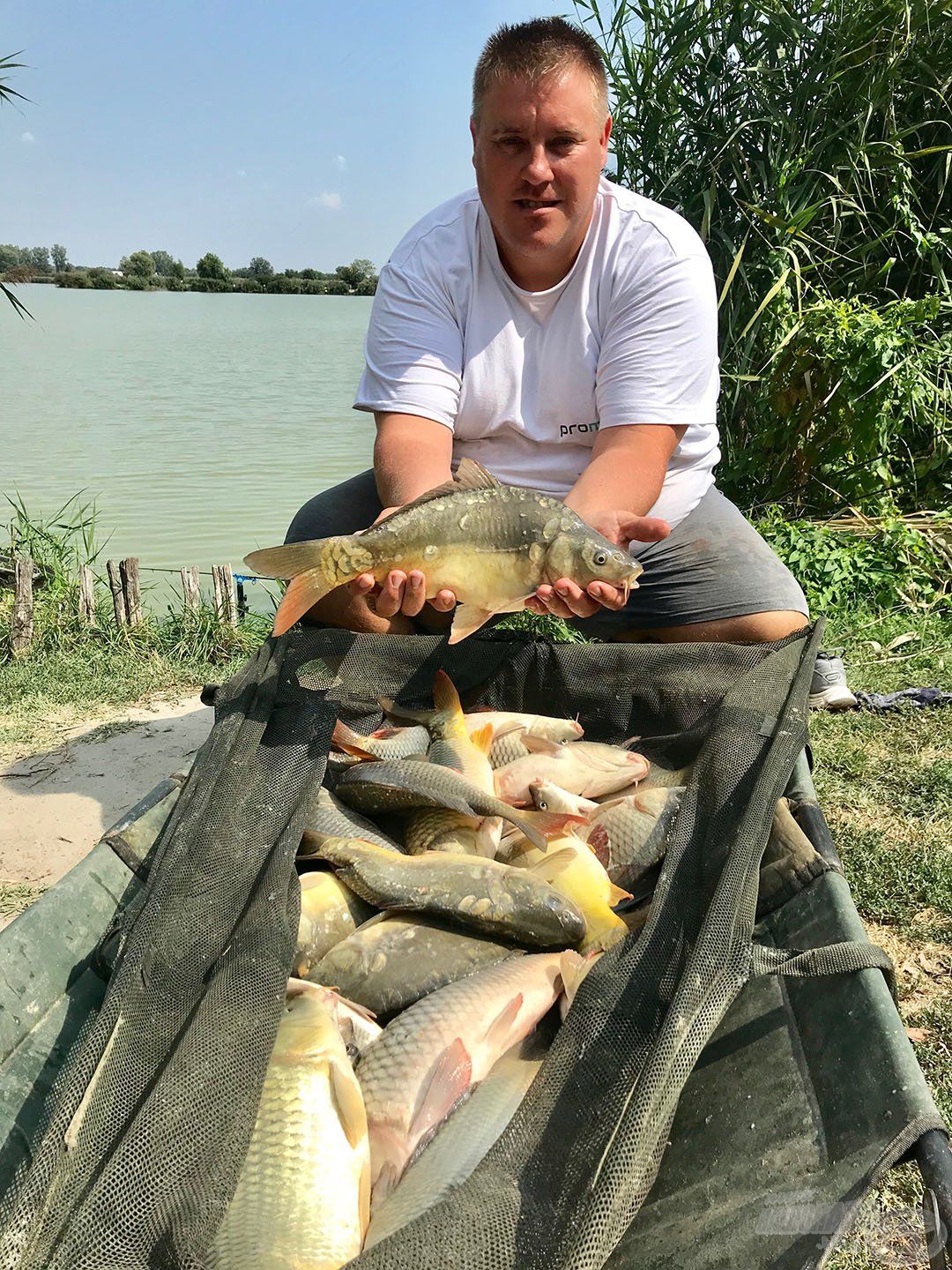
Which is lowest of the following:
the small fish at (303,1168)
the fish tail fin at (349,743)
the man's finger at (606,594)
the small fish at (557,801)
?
the small fish at (303,1168)

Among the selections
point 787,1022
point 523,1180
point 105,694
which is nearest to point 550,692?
point 787,1022

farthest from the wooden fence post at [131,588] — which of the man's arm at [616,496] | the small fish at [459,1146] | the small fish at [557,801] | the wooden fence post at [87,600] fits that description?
the small fish at [459,1146]

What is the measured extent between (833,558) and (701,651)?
8.99 feet

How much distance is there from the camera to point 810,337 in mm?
5203

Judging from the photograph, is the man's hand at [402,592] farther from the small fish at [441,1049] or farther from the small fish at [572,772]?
the small fish at [441,1049]

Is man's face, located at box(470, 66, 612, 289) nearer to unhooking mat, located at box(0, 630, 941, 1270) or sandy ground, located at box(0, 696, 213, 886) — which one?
unhooking mat, located at box(0, 630, 941, 1270)

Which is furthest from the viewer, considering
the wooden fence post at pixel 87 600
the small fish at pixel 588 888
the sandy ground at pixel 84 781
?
the wooden fence post at pixel 87 600

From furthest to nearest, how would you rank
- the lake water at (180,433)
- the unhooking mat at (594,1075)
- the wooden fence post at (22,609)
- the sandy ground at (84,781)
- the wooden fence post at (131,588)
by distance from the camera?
the lake water at (180,433)
the wooden fence post at (131,588)
the wooden fence post at (22,609)
the sandy ground at (84,781)
the unhooking mat at (594,1075)

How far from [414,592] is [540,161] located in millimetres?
1210

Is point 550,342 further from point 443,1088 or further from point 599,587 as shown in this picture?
point 443,1088

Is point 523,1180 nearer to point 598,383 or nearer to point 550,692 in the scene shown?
point 550,692

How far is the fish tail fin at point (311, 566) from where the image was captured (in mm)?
2205

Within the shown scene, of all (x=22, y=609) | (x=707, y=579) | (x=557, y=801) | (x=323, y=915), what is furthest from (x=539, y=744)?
(x=22, y=609)

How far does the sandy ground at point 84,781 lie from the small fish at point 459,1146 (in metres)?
1.80
